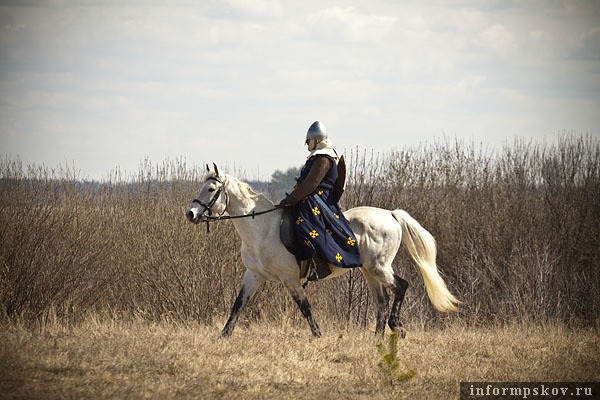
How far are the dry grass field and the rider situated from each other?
0.96 meters

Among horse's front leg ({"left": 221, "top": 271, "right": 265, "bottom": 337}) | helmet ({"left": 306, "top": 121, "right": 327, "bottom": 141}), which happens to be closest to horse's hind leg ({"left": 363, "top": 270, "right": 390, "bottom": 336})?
horse's front leg ({"left": 221, "top": 271, "right": 265, "bottom": 337})

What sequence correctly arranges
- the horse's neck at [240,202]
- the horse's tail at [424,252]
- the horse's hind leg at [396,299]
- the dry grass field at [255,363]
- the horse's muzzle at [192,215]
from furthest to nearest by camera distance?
the horse's tail at [424,252] < the horse's hind leg at [396,299] < the horse's neck at [240,202] < the horse's muzzle at [192,215] < the dry grass field at [255,363]

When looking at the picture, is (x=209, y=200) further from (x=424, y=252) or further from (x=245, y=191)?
(x=424, y=252)

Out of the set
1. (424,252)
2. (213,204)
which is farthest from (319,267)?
(424,252)

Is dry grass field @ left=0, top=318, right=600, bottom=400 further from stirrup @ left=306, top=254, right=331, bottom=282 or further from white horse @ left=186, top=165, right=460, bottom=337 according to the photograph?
stirrup @ left=306, top=254, right=331, bottom=282

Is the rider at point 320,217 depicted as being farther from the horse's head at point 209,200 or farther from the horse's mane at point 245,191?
the horse's head at point 209,200

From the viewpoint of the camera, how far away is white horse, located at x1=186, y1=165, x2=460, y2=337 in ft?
31.8

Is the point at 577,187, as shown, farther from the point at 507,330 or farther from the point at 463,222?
the point at 507,330

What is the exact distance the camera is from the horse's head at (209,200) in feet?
31.1

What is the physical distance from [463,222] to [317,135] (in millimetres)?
7708

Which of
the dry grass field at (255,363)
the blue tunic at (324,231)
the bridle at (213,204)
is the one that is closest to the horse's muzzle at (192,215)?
the bridle at (213,204)

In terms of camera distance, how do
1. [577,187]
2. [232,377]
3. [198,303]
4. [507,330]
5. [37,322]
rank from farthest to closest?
[577,187]
[198,303]
[507,330]
[37,322]
[232,377]

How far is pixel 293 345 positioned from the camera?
9.20 meters

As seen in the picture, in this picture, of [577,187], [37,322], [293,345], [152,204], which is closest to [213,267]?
[152,204]
